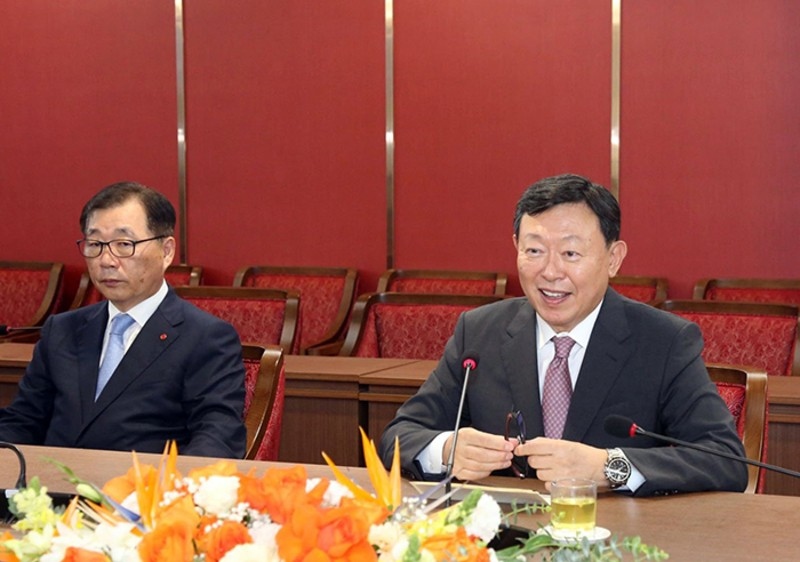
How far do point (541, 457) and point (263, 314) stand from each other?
2794 mm

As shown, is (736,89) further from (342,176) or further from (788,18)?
(342,176)

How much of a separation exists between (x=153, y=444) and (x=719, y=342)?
7.27 ft

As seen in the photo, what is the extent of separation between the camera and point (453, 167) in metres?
6.50

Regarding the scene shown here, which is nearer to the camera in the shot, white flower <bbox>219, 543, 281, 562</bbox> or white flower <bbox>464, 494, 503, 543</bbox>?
white flower <bbox>219, 543, 281, 562</bbox>

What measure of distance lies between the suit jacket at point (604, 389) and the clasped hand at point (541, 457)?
17cm

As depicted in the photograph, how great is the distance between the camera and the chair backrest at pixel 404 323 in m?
4.95

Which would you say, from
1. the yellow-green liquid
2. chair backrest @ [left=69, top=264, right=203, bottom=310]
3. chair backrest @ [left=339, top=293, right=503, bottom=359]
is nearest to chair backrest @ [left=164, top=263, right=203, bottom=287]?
chair backrest @ [left=69, top=264, right=203, bottom=310]

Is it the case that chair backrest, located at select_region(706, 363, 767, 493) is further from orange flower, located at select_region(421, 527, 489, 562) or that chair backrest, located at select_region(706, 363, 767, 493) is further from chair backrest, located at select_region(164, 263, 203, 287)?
chair backrest, located at select_region(164, 263, 203, 287)

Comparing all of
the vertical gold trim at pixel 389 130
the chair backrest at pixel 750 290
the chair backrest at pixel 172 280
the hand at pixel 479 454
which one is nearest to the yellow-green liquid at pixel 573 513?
the hand at pixel 479 454

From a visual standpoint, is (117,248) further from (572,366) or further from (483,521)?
(483,521)

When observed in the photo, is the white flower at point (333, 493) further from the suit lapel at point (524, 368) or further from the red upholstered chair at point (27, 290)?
the red upholstered chair at point (27, 290)

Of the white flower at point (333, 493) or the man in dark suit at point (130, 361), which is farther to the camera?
the man in dark suit at point (130, 361)

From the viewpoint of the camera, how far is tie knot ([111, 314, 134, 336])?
315cm

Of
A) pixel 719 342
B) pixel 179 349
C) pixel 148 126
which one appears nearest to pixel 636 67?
pixel 719 342
